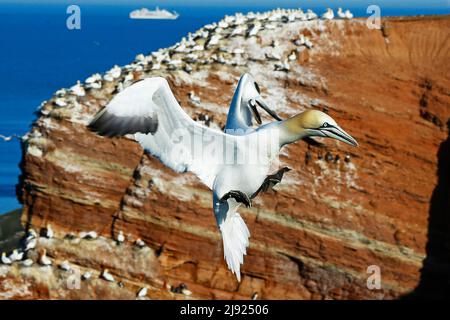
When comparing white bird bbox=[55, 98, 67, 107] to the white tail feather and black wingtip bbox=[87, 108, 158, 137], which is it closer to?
the white tail feather

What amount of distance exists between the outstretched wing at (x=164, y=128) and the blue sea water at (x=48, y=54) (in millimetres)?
38945

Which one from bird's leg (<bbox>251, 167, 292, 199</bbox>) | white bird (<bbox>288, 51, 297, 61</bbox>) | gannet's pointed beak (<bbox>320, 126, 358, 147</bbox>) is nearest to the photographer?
gannet's pointed beak (<bbox>320, 126, 358, 147</bbox>)

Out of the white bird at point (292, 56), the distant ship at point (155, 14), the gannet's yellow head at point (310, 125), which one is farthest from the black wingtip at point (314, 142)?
the distant ship at point (155, 14)

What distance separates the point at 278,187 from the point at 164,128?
15796mm

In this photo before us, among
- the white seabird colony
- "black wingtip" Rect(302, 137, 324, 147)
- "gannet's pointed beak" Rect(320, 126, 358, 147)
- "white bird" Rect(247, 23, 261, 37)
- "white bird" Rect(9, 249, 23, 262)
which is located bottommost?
"white bird" Rect(9, 249, 23, 262)

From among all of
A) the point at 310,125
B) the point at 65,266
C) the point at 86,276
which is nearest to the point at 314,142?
the point at 86,276

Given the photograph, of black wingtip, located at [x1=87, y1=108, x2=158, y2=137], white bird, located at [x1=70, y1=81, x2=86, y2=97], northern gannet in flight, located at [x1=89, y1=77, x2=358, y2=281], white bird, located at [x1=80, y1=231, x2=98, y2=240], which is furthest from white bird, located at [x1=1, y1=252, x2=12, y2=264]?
black wingtip, located at [x1=87, y1=108, x2=158, y2=137]

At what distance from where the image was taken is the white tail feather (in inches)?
506

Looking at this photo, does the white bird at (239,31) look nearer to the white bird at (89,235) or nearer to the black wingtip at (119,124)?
the white bird at (89,235)

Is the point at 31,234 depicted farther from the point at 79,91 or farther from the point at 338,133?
the point at 338,133

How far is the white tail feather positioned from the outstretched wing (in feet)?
3.30

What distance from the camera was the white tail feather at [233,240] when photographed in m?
12.8

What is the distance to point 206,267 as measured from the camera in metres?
27.3

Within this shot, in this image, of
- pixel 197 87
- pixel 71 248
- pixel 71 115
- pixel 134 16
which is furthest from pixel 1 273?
pixel 134 16
